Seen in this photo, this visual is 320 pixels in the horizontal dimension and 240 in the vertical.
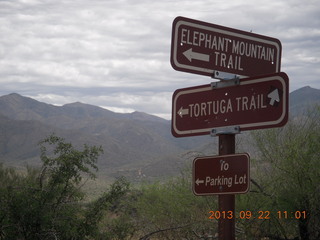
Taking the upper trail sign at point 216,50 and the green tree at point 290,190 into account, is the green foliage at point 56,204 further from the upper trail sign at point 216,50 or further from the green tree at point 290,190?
the upper trail sign at point 216,50

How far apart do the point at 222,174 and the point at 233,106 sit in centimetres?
53

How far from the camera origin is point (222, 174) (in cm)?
416

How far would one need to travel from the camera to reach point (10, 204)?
9.70m

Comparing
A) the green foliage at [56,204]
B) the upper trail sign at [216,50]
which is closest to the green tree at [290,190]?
the green foliage at [56,204]

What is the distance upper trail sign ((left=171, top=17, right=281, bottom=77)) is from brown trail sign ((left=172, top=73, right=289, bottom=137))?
19 centimetres

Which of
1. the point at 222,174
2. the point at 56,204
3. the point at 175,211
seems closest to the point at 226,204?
the point at 222,174

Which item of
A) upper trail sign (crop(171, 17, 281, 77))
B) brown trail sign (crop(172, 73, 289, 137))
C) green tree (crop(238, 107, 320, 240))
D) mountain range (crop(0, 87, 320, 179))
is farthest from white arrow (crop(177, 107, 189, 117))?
mountain range (crop(0, 87, 320, 179))

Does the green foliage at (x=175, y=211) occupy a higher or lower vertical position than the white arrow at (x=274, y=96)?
lower

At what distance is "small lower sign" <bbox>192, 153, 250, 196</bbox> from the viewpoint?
4.05 metres

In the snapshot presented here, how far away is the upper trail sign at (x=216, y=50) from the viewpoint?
13.8 ft

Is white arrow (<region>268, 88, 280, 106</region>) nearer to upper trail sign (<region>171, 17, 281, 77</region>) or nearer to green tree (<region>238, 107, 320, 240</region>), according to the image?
upper trail sign (<region>171, 17, 281, 77</region>)

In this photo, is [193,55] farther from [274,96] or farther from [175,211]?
[175,211]

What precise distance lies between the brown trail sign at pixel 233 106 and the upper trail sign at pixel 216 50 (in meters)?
0.19

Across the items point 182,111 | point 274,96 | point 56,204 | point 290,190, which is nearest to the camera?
point 274,96
